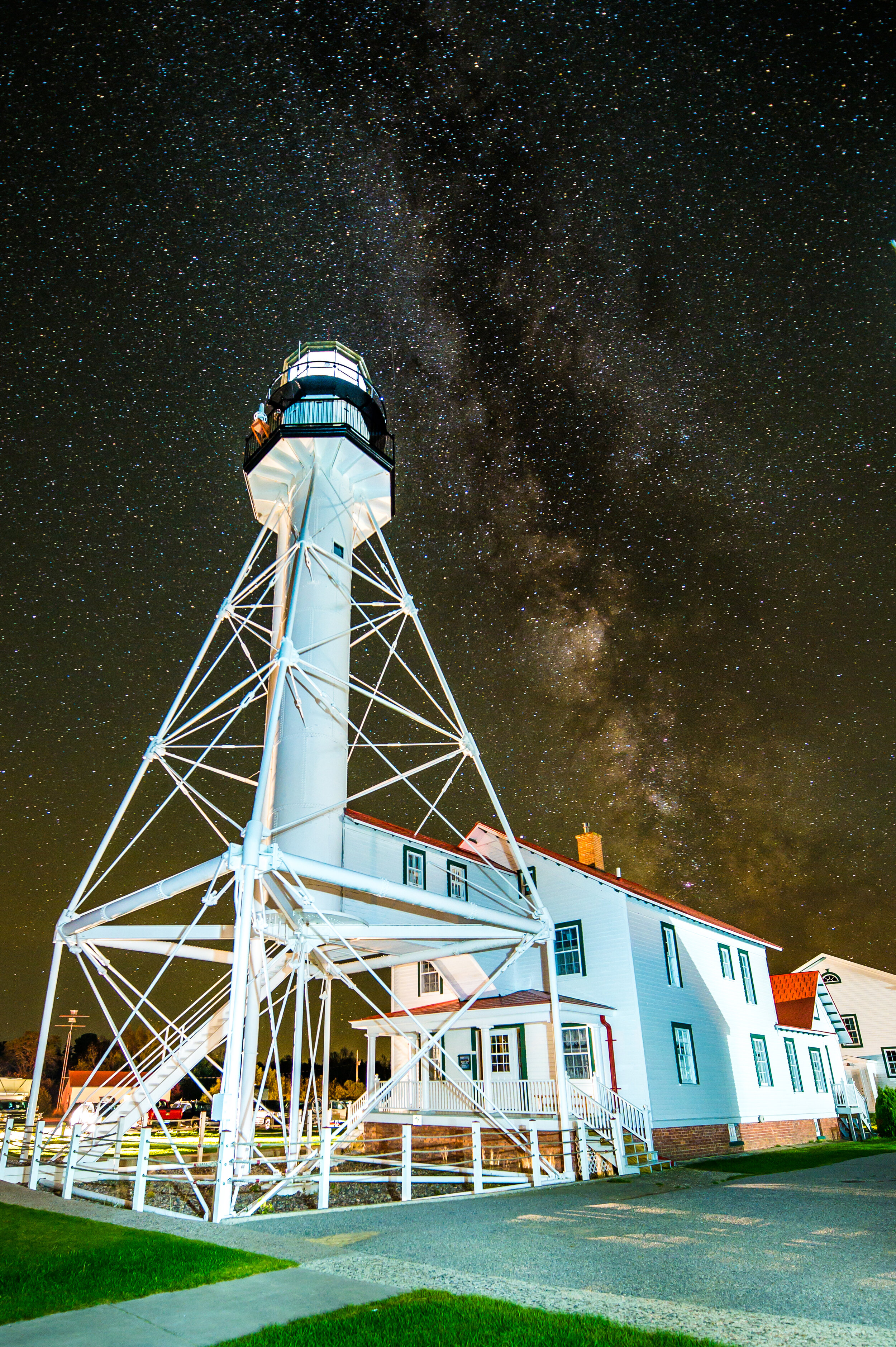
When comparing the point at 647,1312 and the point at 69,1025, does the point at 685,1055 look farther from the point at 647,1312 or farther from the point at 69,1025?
the point at 69,1025

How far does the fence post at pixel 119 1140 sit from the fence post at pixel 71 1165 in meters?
0.65

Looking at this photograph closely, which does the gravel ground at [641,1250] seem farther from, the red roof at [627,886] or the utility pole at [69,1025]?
the utility pole at [69,1025]

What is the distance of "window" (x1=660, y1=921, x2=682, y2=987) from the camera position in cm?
2623

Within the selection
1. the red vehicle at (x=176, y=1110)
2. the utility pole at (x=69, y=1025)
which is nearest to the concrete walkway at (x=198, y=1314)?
the red vehicle at (x=176, y=1110)

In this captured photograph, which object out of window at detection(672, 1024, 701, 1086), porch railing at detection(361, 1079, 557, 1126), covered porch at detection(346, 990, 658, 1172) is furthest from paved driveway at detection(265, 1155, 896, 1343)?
window at detection(672, 1024, 701, 1086)

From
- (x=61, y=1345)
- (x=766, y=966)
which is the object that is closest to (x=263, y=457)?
(x=61, y=1345)

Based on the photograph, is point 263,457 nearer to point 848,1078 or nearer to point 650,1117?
point 650,1117

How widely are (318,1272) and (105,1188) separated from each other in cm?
1005

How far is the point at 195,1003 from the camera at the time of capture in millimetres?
16609

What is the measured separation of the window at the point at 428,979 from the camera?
87.4 feet

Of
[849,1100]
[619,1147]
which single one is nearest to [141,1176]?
[619,1147]

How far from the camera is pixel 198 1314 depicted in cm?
620

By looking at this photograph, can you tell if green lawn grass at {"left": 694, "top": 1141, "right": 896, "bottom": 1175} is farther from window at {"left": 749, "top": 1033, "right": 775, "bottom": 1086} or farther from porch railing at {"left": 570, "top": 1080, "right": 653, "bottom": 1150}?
window at {"left": 749, "top": 1033, "right": 775, "bottom": 1086}

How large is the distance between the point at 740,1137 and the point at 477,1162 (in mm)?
16197
